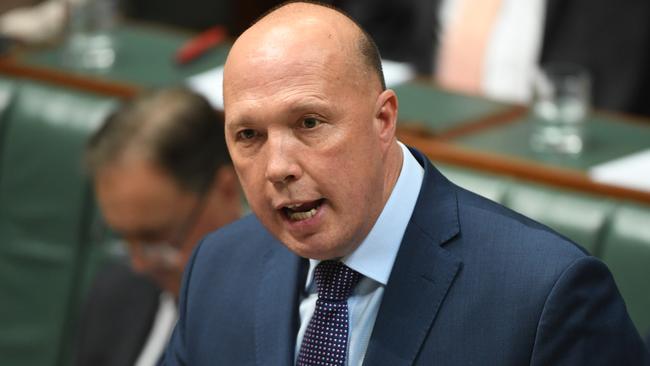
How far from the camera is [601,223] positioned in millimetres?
2217

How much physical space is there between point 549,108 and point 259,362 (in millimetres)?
1548

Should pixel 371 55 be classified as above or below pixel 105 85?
above

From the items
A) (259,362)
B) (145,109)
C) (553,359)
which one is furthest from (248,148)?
(145,109)

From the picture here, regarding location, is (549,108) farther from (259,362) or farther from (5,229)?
(259,362)

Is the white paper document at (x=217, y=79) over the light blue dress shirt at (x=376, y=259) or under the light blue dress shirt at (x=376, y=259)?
under

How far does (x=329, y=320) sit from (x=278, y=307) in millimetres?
77

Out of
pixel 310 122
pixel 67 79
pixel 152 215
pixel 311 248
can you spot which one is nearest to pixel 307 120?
pixel 310 122

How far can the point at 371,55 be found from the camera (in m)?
1.23

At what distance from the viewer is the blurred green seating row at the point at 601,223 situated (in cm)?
216

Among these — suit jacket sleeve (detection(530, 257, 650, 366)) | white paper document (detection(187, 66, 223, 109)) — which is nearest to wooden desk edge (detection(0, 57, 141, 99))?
white paper document (detection(187, 66, 223, 109))

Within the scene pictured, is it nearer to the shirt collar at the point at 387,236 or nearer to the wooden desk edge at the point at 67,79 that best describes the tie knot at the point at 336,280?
the shirt collar at the point at 387,236

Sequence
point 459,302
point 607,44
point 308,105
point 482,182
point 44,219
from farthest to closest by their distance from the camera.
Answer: point 607,44, point 44,219, point 482,182, point 459,302, point 308,105

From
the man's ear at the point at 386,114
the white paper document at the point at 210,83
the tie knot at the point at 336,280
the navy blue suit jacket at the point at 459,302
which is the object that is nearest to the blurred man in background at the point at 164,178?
the white paper document at the point at 210,83

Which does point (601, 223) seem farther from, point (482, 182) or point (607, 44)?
point (607, 44)
